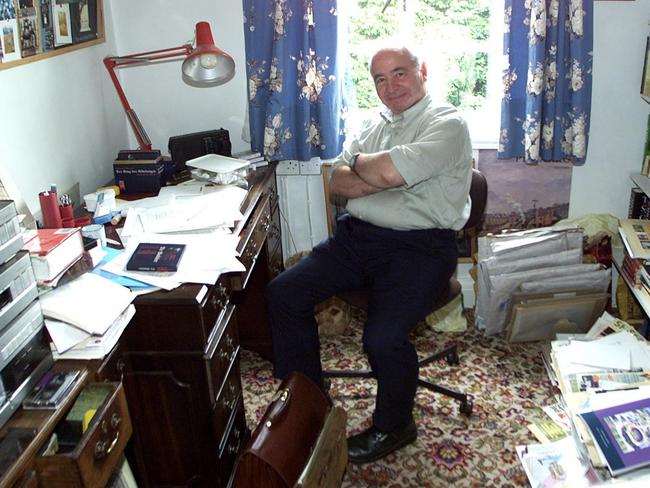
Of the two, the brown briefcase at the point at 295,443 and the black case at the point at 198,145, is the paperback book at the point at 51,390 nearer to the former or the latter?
the brown briefcase at the point at 295,443

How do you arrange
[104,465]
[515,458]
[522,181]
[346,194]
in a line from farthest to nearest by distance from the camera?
[522,181] → [346,194] → [515,458] → [104,465]

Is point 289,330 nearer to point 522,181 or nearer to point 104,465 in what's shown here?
point 104,465

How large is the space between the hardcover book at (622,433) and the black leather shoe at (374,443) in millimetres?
599

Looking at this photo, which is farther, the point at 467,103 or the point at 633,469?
the point at 467,103

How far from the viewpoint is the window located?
112 inches

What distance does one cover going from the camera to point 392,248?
225 centimetres

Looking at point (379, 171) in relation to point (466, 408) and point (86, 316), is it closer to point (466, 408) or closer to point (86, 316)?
point (466, 408)

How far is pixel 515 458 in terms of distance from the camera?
7.01ft

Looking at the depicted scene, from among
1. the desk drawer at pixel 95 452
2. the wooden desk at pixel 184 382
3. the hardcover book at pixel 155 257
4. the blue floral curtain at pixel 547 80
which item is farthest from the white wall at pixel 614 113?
the desk drawer at pixel 95 452

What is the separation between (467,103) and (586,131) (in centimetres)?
56

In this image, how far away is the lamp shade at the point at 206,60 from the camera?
7.50ft

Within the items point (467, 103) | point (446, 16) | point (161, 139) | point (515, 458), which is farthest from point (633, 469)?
point (161, 139)

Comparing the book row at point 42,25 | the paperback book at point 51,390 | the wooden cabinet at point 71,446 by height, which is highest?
the book row at point 42,25

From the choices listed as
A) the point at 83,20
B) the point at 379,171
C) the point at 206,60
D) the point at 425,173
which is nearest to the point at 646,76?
the point at 425,173
